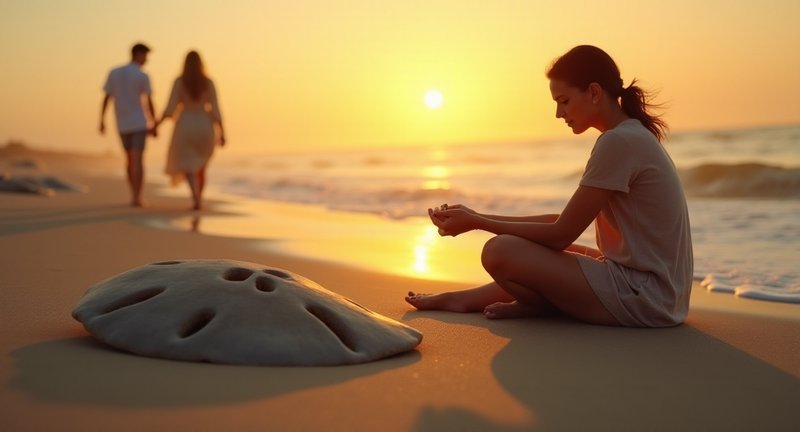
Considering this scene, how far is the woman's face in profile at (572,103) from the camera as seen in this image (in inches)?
155

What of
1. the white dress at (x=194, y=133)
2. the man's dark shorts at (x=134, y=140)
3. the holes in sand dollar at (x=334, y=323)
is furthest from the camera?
the man's dark shorts at (x=134, y=140)

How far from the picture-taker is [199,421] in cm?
235

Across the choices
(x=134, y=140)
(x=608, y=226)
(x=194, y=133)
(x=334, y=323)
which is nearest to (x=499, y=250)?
(x=608, y=226)

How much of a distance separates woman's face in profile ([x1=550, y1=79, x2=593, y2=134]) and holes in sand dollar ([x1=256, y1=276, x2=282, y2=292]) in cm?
161

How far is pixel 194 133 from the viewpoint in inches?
432

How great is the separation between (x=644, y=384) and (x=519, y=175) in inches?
780

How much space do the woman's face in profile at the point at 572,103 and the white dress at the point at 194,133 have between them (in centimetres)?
769

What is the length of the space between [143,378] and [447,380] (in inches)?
40.9

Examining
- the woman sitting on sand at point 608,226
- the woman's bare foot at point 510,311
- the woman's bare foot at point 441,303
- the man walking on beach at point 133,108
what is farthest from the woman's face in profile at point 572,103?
the man walking on beach at point 133,108

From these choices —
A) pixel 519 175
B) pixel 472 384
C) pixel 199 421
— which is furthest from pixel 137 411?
pixel 519 175

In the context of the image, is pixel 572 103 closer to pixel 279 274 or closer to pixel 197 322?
pixel 279 274

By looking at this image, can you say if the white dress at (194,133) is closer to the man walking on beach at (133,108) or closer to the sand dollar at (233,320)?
the man walking on beach at (133,108)

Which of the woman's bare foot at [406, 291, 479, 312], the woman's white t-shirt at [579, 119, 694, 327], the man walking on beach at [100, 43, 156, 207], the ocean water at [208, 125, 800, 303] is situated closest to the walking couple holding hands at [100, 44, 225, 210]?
the man walking on beach at [100, 43, 156, 207]

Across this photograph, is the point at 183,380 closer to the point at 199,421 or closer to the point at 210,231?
the point at 199,421
